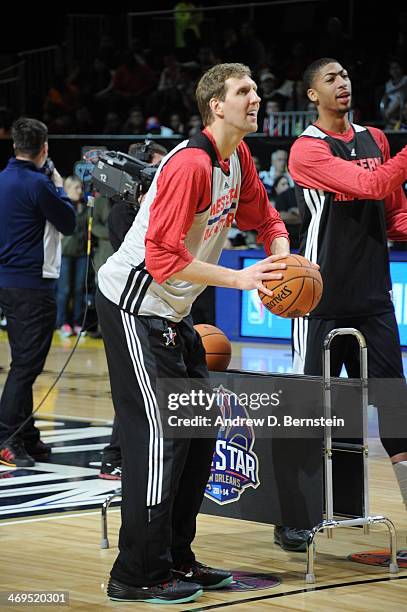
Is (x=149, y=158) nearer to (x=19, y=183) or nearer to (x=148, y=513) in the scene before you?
(x=19, y=183)

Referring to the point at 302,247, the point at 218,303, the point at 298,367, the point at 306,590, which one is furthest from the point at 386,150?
the point at 218,303

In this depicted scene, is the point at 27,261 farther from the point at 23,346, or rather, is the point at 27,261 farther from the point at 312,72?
the point at 312,72

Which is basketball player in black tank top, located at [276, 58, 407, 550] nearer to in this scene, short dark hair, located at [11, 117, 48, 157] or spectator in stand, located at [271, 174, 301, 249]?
short dark hair, located at [11, 117, 48, 157]

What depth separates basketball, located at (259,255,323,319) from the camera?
14.9 ft

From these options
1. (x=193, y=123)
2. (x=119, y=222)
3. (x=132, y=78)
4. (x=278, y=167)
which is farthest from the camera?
(x=132, y=78)

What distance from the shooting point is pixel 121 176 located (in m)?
6.53

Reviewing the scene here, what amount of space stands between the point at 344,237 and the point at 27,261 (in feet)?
9.53

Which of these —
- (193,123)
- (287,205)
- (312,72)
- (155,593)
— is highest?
(193,123)

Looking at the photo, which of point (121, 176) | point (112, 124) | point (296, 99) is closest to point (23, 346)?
point (121, 176)

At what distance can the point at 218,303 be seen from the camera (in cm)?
1495

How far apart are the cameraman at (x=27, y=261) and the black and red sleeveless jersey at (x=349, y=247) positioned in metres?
2.64

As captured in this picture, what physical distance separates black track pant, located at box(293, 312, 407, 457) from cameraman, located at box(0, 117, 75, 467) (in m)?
2.62

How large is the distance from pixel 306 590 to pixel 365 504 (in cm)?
62

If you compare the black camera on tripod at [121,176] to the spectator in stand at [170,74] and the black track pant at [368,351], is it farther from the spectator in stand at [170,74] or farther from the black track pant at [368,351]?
the spectator in stand at [170,74]
